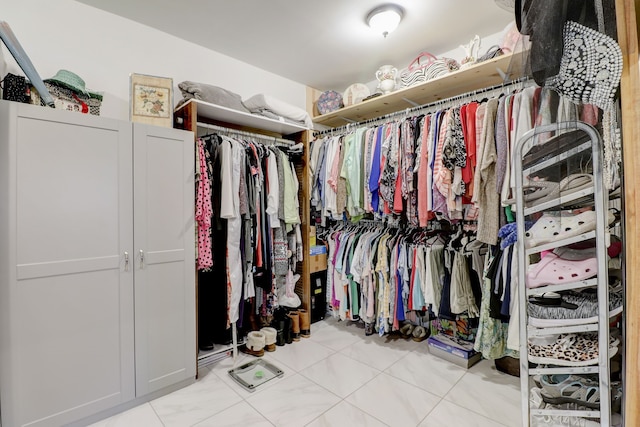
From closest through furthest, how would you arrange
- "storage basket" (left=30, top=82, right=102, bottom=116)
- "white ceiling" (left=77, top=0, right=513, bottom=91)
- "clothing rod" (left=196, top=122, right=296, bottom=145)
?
"storage basket" (left=30, top=82, right=102, bottom=116), "white ceiling" (left=77, top=0, right=513, bottom=91), "clothing rod" (left=196, top=122, right=296, bottom=145)

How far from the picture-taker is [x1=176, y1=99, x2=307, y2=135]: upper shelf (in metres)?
2.19

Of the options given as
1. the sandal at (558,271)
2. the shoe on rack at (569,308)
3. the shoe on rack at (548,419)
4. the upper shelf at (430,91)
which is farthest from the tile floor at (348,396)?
the upper shelf at (430,91)

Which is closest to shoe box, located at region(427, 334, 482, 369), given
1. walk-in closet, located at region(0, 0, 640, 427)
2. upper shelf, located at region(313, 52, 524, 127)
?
walk-in closet, located at region(0, 0, 640, 427)

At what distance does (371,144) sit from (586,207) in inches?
66.0

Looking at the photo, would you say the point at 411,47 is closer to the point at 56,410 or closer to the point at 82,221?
the point at 82,221

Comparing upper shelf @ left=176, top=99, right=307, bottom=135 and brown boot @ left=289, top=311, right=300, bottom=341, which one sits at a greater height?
upper shelf @ left=176, top=99, right=307, bottom=135

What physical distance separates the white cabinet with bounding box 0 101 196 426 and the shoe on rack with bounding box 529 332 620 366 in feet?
6.29

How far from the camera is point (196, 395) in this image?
6.14 feet

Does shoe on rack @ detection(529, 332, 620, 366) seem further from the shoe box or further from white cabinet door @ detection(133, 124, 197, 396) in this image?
white cabinet door @ detection(133, 124, 197, 396)

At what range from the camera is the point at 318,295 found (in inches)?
121

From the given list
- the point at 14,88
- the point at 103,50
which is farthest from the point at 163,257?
the point at 103,50

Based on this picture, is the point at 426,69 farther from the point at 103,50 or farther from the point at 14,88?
the point at 14,88

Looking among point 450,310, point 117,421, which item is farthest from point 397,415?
point 117,421

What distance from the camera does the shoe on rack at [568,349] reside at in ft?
3.17
